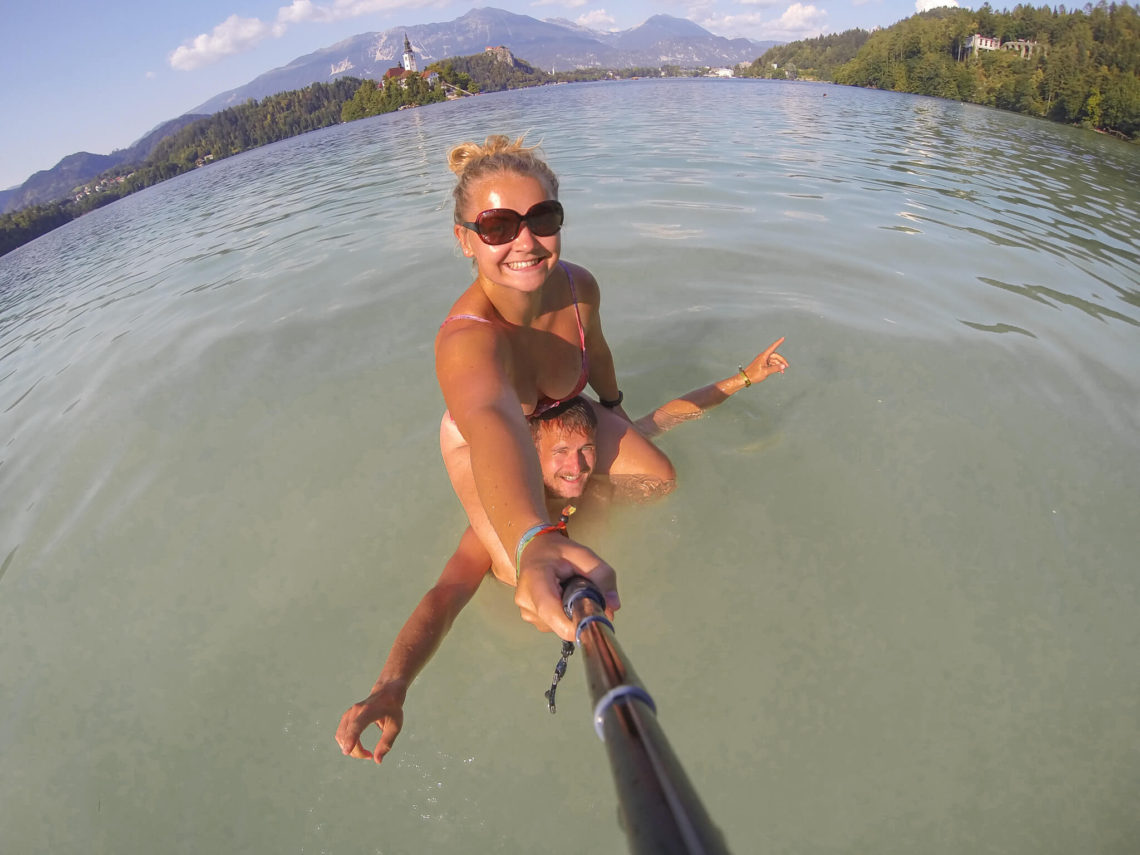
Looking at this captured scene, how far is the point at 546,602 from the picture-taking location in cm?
129

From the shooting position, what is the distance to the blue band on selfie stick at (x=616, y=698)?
0.88 meters

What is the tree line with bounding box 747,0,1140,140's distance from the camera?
A: 116 feet

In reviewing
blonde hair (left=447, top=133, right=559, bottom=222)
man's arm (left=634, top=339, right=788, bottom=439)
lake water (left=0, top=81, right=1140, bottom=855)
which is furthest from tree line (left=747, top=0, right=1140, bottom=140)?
blonde hair (left=447, top=133, right=559, bottom=222)

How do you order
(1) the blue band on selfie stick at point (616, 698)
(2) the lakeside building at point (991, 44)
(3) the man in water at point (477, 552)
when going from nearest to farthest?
(1) the blue band on selfie stick at point (616, 698) → (3) the man in water at point (477, 552) → (2) the lakeside building at point (991, 44)

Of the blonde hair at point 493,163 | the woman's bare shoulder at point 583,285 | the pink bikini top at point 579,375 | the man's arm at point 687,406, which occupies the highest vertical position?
the blonde hair at point 493,163

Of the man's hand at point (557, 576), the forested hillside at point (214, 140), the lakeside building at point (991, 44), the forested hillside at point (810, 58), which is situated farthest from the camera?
the forested hillside at point (810, 58)

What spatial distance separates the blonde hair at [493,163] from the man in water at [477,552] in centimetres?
120

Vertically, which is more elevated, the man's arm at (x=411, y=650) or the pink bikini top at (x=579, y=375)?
the pink bikini top at (x=579, y=375)

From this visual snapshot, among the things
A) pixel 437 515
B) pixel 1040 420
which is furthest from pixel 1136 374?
pixel 437 515

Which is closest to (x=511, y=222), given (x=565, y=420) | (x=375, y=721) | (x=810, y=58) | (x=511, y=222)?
(x=511, y=222)

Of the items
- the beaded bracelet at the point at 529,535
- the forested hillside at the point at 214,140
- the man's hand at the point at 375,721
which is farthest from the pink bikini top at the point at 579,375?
the forested hillside at the point at 214,140

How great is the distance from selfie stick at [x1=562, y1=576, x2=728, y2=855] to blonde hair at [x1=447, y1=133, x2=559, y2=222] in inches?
77.5

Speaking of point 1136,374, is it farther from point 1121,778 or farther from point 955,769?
point 955,769

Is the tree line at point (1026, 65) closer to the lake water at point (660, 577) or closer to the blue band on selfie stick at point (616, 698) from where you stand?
the lake water at point (660, 577)
